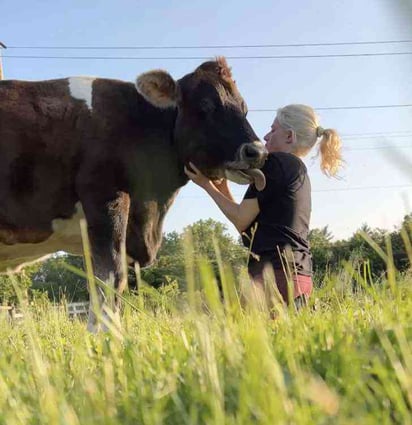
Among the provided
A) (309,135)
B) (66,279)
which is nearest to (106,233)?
(309,135)

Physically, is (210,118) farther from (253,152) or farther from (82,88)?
(82,88)

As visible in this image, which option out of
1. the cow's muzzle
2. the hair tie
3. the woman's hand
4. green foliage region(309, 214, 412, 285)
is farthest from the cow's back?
green foliage region(309, 214, 412, 285)

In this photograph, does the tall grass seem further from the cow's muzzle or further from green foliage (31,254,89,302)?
green foliage (31,254,89,302)

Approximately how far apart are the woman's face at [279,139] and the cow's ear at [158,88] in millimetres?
1146

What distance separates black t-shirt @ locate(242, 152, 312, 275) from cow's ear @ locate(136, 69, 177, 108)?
1485 millimetres

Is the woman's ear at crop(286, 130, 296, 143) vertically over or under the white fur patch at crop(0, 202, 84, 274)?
over

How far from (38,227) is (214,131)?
66.4 inches

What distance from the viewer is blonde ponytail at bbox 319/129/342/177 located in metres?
4.61

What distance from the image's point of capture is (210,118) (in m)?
5.21

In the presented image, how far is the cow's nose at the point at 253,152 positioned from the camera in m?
4.77

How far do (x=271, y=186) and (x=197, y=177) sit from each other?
993mm

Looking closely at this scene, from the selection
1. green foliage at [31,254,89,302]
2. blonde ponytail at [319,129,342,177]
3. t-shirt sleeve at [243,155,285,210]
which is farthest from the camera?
green foliage at [31,254,89,302]


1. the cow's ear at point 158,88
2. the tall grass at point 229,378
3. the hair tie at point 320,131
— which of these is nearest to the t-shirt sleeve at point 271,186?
the hair tie at point 320,131

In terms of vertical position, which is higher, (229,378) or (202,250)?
(202,250)
